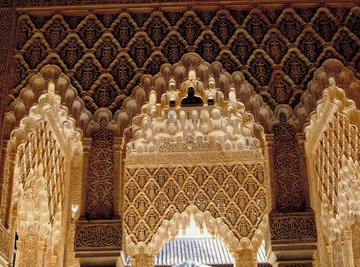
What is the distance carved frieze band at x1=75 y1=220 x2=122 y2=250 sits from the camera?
560 centimetres

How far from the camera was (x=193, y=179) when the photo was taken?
10516 mm

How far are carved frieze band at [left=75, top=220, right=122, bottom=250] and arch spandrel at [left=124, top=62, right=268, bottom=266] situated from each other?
418cm

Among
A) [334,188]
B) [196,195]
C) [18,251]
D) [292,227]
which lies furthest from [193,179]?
[292,227]

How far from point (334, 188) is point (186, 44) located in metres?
3.40

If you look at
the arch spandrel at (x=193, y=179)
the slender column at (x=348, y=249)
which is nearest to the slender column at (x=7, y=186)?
the arch spandrel at (x=193, y=179)

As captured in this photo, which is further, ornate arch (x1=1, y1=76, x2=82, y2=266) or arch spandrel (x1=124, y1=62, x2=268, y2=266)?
arch spandrel (x1=124, y1=62, x2=268, y2=266)

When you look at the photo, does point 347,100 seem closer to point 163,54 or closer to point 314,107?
point 314,107

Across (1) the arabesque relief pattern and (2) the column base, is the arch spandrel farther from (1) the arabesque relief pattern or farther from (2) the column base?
(2) the column base

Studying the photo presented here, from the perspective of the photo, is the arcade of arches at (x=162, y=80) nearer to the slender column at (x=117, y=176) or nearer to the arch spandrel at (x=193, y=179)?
the slender column at (x=117, y=176)

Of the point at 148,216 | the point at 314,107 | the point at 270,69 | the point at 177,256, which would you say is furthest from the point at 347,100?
the point at 177,256

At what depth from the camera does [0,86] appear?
5.97 m

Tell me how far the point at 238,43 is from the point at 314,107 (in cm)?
102

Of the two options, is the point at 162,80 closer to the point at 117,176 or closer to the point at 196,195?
the point at 117,176

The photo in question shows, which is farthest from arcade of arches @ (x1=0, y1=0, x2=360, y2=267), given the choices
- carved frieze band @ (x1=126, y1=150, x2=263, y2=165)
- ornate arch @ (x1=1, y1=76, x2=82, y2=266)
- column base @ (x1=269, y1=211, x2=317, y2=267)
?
carved frieze band @ (x1=126, y1=150, x2=263, y2=165)
